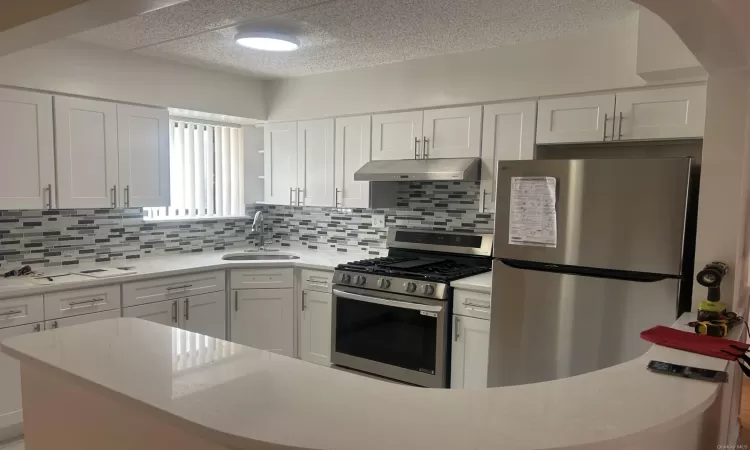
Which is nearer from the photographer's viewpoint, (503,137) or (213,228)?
(503,137)

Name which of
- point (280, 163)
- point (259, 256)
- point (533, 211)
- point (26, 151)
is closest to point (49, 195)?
point (26, 151)

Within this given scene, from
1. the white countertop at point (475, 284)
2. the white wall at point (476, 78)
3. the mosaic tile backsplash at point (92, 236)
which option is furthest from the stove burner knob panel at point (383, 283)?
the mosaic tile backsplash at point (92, 236)

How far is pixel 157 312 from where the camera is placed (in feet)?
11.3

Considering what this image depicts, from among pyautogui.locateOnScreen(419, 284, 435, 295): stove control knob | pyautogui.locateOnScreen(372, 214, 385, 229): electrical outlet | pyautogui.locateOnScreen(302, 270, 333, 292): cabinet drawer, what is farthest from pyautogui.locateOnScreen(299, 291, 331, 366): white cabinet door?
pyautogui.locateOnScreen(419, 284, 435, 295): stove control knob

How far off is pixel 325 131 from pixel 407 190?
82cm

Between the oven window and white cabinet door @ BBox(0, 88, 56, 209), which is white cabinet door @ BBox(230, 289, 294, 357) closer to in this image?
the oven window

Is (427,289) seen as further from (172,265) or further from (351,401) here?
(351,401)

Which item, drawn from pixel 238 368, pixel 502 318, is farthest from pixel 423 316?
pixel 238 368

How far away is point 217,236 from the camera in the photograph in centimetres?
459

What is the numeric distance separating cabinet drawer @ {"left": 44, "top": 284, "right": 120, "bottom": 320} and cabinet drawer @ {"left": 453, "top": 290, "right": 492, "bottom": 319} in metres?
2.11

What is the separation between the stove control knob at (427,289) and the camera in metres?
3.15

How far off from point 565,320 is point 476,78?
1655 mm

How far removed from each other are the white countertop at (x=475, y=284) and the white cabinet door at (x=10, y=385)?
240 cm

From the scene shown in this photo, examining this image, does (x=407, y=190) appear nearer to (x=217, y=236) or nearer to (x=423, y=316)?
(x=423, y=316)
